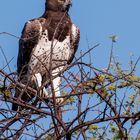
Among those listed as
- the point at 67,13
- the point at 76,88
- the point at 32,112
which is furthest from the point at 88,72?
the point at 67,13

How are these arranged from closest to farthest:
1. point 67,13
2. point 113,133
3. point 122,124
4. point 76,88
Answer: point 122,124 < point 76,88 < point 113,133 < point 67,13

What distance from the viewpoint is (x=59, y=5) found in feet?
26.2

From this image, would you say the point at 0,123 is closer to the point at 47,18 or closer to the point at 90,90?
the point at 90,90

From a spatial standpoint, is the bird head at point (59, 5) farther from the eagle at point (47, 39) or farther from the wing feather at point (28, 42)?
the wing feather at point (28, 42)

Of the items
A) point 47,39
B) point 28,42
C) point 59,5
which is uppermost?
point 59,5

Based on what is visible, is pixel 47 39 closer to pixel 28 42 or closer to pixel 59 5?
pixel 28 42

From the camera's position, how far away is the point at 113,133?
5.27 meters

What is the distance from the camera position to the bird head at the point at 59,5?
7957 millimetres

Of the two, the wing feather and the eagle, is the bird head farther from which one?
the wing feather

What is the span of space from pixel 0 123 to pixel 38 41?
320 cm

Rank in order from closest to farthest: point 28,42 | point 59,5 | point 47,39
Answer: point 47,39
point 28,42
point 59,5

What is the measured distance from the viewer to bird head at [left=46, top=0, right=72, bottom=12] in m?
7.96

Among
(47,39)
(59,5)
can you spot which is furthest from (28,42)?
(59,5)

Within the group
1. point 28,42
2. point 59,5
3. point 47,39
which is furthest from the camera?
point 59,5
